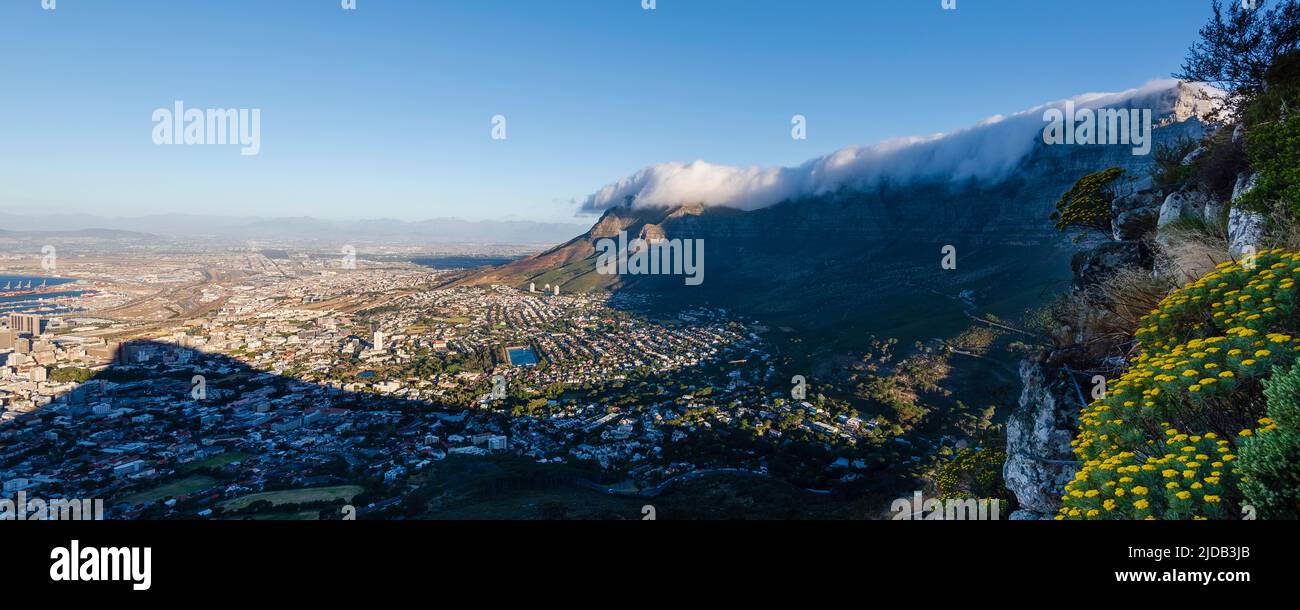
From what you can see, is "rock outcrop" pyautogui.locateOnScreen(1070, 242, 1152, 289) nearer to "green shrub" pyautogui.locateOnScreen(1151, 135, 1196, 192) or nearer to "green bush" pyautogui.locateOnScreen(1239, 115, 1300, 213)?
"green shrub" pyautogui.locateOnScreen(1151, 135, 1196, 192)

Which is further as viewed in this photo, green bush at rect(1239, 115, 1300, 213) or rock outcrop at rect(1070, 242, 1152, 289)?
rock outcrop at rect(1070, 242, 1152, 289)

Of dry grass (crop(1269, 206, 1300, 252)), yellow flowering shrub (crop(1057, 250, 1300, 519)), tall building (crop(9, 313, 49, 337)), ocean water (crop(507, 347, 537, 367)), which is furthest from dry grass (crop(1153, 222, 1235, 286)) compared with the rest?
tall building (crop(9, 313, 49, 337))

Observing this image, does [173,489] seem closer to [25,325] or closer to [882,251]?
[25,325]

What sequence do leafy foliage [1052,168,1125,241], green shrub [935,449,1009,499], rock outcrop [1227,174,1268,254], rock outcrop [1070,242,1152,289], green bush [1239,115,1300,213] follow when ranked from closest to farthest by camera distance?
green bush [1239,115,1300,213], rock outcrop [1227,174,1268,254], rock outcrop [1070,242,1152,289], green shrub [935,449,1009,499], leafy foliage [1052,168,1125,241]

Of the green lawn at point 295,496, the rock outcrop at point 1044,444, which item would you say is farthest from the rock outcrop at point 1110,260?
the green lawn at point 295,496

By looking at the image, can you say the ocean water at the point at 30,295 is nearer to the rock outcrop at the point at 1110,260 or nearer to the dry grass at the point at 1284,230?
the rock outcrop at the point at 1110,260

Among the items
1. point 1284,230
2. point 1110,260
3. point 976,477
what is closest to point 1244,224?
point 1284,230
